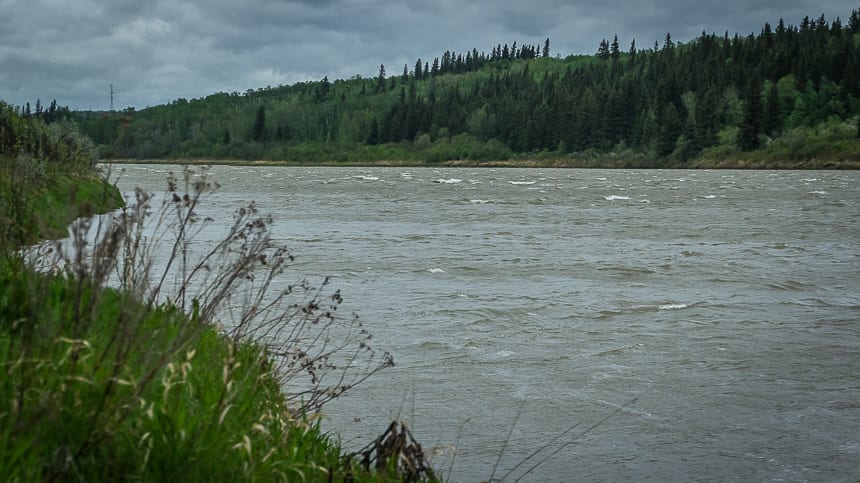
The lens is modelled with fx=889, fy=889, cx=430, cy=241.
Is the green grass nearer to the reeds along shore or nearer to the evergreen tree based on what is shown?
the reeds along shore

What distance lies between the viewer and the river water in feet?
21.2

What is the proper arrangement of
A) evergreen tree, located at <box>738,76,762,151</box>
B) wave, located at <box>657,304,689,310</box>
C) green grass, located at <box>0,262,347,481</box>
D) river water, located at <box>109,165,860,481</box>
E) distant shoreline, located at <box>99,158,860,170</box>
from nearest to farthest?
1. green grass, located at <box>0,262,347,481</box>
2. river water, located at <box>109,165,860,481</box>
3. wave, located at <box>657,304,689,310</box>
4. distant shoreline, located at <box>99,158,860,170</box>
5. evergreen tree, located at <box>738,76,762,151</box>

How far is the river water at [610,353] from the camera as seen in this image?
6.46 m

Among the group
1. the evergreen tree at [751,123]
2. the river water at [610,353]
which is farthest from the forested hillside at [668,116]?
the river water at [610,353]

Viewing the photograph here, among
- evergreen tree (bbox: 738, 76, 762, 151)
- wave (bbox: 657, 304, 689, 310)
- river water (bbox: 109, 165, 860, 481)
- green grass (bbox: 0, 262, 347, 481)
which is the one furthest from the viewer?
evergreen tree (bbox: 738, 76, 762, 151)

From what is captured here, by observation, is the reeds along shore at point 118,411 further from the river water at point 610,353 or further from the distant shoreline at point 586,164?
the distant shoreline at point 586,164

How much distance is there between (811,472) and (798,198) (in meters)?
39.7

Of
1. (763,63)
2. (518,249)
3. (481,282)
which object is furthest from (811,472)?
(763,63)

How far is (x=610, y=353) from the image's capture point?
945 cm

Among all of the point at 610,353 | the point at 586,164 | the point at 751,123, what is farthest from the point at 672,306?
the point at 586,164

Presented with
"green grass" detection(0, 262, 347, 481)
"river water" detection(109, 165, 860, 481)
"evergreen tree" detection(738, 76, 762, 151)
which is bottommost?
"river water" detection(109, 165, 860, 481)

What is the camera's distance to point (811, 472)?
6031 mm

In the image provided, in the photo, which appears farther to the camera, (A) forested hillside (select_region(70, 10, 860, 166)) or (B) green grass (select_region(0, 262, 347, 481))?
(A) forested hillside (select_region(70, 10, 860, 166))

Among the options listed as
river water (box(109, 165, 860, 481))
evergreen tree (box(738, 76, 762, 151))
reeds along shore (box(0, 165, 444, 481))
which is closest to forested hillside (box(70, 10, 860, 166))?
evergreen tree (box(738, 76, 762, 151))
